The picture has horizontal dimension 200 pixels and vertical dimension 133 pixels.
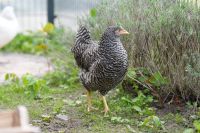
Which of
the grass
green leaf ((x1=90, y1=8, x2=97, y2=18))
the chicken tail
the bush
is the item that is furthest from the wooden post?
the chicken tail

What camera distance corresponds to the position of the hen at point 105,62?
5.20m

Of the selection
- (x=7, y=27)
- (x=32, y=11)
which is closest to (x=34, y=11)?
(x=32, y=11)

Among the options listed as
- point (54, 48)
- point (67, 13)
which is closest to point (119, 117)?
point (54, 48)

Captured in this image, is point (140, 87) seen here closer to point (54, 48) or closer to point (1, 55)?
point (54, 48)

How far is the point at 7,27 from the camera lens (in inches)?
329

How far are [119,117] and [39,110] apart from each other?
40.1 inches

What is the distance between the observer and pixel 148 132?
16.2 ft

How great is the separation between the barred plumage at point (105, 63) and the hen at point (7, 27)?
306 centimetres

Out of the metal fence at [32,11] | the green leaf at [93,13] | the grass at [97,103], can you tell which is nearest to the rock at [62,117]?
the grass at [97,103]

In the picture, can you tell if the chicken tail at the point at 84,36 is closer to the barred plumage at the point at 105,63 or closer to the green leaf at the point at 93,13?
the barred plumage at the point at 105,63

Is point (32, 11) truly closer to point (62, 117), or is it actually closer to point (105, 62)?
point (62, 117)

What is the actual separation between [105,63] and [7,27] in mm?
3583

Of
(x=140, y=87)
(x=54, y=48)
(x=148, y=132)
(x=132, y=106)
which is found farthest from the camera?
(x=54, y=48)

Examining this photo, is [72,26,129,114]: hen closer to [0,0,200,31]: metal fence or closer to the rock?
the rock
